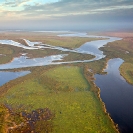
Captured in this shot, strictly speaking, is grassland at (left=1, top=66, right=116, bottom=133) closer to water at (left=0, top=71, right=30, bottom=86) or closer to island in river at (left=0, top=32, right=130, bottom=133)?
island in river at (left=0, top=32, right=130, bottom=133)

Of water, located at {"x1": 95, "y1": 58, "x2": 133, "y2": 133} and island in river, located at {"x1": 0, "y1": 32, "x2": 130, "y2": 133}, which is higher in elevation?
Result: island in river, located at {"x1": 0, "y1": 32, "x2": 130, "y2": 133}

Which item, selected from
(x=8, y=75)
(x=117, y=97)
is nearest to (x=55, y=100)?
(x=117, y=97)

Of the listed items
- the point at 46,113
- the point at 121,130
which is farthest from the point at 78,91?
the point at 121,130

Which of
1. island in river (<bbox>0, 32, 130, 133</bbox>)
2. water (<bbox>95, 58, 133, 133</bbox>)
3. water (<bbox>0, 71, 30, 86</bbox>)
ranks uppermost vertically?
water (<bbox>0, 71, 30, 86</bbox>)

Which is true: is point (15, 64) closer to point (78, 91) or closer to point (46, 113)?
point (78, 91)

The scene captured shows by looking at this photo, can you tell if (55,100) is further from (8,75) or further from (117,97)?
(8,75)

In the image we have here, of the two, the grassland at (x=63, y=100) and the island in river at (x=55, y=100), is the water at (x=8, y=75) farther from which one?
the grassland at (x=63, y=100)

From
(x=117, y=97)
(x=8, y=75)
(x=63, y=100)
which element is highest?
(x=8, y=75)

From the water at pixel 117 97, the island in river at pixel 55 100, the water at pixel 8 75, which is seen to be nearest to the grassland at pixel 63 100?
the island in river at pixel 55 100

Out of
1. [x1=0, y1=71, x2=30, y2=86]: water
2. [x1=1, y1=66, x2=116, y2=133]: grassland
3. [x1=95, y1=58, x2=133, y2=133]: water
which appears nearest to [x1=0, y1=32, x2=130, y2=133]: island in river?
[x1=1, y1=66, x2=116, y2=133]: grassland
